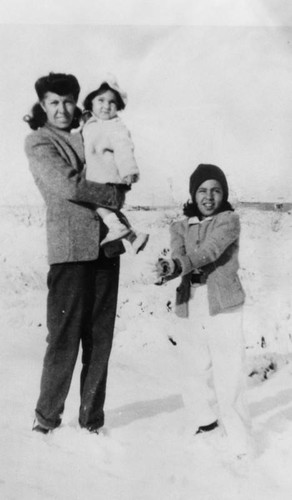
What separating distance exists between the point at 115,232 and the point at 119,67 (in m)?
0.48

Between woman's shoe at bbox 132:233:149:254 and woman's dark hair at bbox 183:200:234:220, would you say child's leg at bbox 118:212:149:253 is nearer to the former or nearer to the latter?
woman's shoe at bbox 132:233:149:254

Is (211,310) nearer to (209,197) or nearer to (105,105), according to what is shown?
(209,197)

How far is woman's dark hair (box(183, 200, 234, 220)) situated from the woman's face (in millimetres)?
353

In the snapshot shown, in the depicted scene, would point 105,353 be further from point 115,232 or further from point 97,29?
point 97,29

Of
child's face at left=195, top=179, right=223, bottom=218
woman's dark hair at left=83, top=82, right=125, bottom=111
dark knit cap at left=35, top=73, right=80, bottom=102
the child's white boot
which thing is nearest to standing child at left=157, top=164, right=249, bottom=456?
child's face at left=195, top=179, right=223, bottom=218

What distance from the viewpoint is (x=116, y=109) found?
1266mm

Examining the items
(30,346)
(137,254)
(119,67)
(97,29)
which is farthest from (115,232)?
(97,29)

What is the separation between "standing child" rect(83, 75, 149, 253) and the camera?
1187 millimetres

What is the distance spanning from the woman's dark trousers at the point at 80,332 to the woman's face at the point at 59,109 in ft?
1.07

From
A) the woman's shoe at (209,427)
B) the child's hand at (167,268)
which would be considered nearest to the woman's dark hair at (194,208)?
the child's hand at (167,268)

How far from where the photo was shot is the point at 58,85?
4.20 ft

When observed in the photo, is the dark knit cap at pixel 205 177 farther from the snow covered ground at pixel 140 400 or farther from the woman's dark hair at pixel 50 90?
the woman's dark hair at pixel 50 90

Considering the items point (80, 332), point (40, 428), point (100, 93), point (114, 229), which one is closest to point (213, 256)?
point (114, 229)

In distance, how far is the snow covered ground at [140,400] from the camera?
48.6 inches
